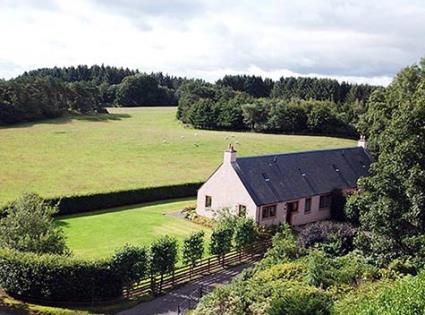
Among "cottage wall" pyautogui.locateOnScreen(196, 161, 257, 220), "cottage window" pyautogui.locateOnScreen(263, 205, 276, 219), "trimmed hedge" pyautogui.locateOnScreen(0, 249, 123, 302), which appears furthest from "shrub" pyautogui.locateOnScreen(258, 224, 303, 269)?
"cottage window" pyautogui.locateOnScreen(263, 205, 276, 219)

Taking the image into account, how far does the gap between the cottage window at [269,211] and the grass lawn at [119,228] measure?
4476mm

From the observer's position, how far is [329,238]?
29078 mm

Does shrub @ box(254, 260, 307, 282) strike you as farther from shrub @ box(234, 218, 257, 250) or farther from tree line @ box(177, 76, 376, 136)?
tree line @ box(177, 76, 376, 136)

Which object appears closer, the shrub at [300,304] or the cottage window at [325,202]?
the shrub at [300,304]

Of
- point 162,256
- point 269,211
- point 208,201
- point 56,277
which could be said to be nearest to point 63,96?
point 208,201

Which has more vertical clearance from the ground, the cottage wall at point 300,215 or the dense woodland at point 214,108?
the dense woodland at point 214,108

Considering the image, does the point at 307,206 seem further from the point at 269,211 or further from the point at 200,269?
the point at 200,269

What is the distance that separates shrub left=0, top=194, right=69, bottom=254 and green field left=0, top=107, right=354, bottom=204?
18.9 m

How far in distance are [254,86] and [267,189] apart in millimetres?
127584

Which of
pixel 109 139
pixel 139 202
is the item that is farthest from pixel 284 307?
pixel 109 139

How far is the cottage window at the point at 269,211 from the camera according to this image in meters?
37.7

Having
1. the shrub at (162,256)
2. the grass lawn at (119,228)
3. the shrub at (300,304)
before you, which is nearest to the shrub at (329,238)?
the shrub at (162,256)

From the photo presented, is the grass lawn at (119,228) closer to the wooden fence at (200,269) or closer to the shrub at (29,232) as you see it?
the shrub at (29,232)

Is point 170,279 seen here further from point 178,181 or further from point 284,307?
point 178,181
